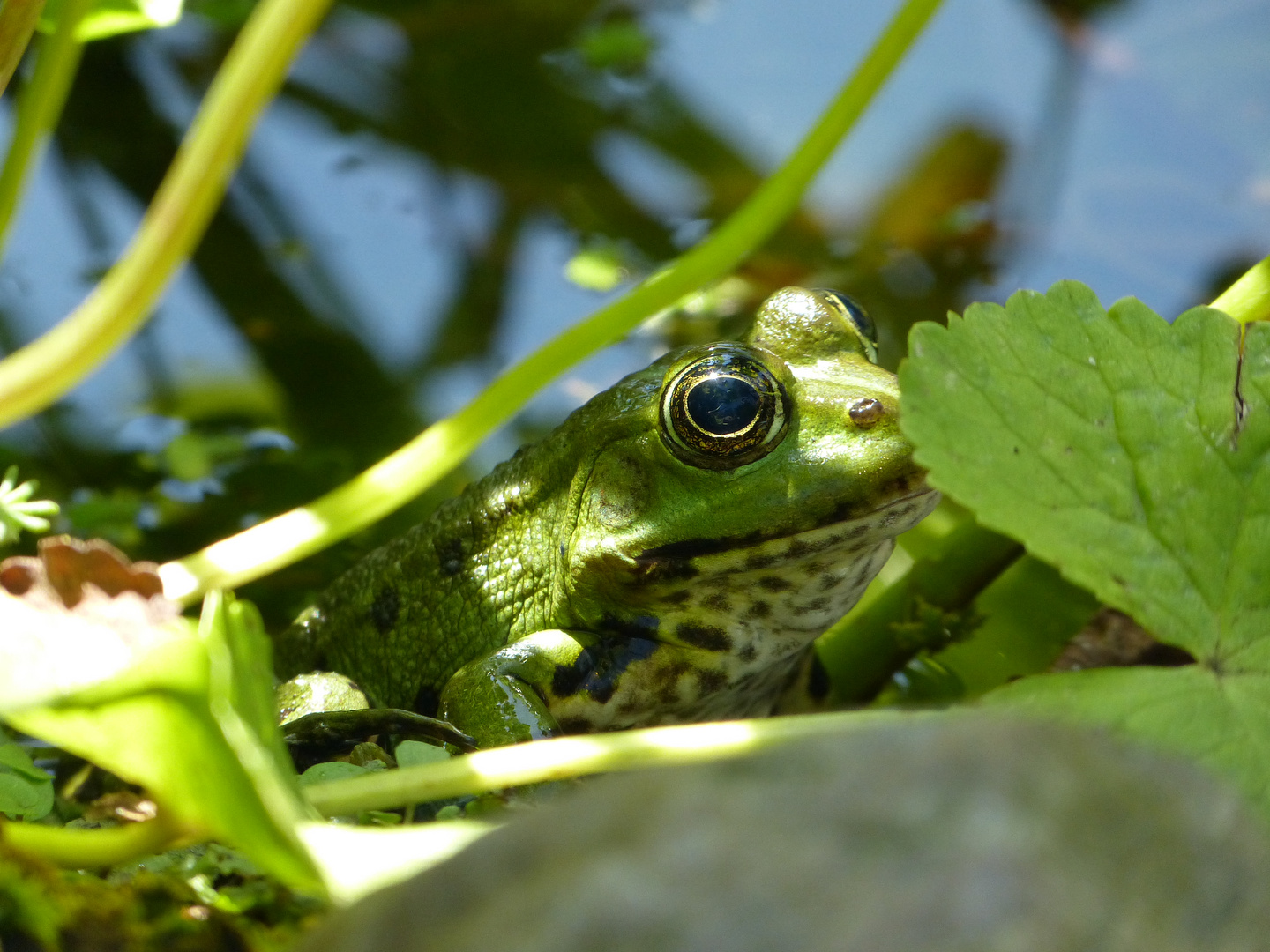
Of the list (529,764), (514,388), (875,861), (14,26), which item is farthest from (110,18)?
(875,861)

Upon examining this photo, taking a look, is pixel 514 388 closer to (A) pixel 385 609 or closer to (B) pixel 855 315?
(A) pixel 385 609

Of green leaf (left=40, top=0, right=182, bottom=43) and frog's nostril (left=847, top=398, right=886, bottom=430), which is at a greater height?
green leaf (left=40, top=0, right=182, bottom=43)

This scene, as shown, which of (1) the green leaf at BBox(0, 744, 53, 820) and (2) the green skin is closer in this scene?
(1) the green leaf at BBox(0, 744, 53, 820)

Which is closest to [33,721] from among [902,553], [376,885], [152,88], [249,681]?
[249,681]

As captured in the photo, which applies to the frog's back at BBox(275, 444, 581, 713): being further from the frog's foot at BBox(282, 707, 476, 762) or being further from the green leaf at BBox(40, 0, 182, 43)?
the green leaf at BBox(40, 0, 182, 43)

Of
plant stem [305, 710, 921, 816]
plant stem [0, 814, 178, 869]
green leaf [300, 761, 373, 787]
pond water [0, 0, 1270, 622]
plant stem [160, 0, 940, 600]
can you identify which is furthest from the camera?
pond water [0, 0, 1270, 622]

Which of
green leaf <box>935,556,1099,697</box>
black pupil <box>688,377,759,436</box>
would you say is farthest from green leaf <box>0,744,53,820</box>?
green leaf <box>935,556,1099,697</box>

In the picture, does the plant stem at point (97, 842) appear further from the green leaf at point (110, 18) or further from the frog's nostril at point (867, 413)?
the green leaf at point (110, 18)
